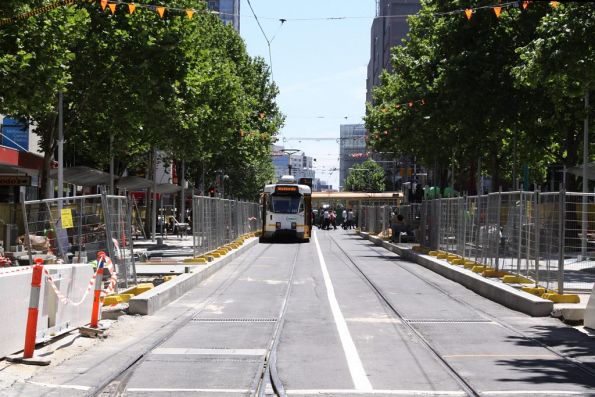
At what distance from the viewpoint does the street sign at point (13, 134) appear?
34219 mm

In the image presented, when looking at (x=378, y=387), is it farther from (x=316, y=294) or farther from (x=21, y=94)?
(x=21, y=94)

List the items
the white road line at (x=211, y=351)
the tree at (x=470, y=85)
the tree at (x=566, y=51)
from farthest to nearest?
the tree at (x=470, y=85) → the tree at (x=566, y=51) → the white road line at (x=211, y=351)

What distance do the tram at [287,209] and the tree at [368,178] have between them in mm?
93042

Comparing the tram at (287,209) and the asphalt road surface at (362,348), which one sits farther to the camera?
the tram at (287,209)

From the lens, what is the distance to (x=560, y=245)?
14516 millimetres

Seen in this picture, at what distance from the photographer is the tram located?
146 feet

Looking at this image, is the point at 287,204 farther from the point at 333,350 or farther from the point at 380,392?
the point at 380,392

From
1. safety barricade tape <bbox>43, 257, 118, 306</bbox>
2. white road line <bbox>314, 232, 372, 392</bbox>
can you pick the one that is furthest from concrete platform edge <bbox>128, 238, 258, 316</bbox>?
white road line <bbox>314, 232, 372, 392</bbox>

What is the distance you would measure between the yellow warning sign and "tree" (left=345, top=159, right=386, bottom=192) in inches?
4881

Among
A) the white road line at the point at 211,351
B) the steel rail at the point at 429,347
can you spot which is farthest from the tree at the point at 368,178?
the white road line at the point at 211,351

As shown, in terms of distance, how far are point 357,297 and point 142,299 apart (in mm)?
4877

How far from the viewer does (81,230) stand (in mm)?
14672

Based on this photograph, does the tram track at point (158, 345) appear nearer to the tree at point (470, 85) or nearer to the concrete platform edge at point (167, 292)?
the concrete platform edge at point (167, 292)

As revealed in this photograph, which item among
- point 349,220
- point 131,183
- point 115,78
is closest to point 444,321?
point 115,78
